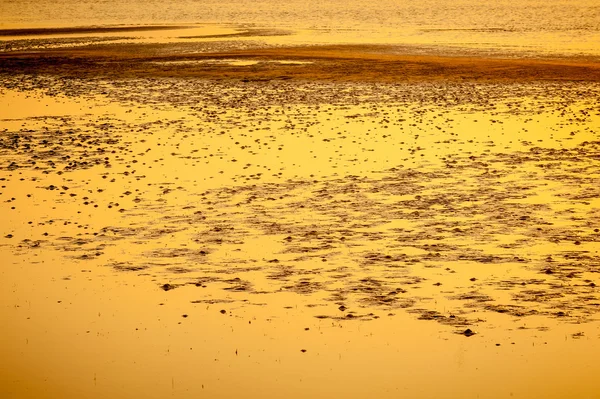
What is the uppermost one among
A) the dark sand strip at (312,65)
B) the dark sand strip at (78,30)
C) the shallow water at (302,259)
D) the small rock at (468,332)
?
the small rock at (468,332)

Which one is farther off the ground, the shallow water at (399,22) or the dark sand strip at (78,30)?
the shallow water at (399,22)

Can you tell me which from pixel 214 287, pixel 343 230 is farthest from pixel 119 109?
pixel 214 287

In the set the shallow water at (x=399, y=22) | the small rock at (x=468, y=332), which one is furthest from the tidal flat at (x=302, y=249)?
the shallow water at (x=399, y=22)

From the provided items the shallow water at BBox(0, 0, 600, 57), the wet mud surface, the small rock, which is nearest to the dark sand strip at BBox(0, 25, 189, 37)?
the shallow water at BBox(0, 0, 600, 57)

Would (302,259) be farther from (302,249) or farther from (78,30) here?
(78,30)

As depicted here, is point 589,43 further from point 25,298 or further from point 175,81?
point 25,298

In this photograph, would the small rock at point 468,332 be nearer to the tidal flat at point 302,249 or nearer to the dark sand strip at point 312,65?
the tidal flat at point 302,249

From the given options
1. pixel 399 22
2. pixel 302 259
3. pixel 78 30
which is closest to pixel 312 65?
pixel 302 259
